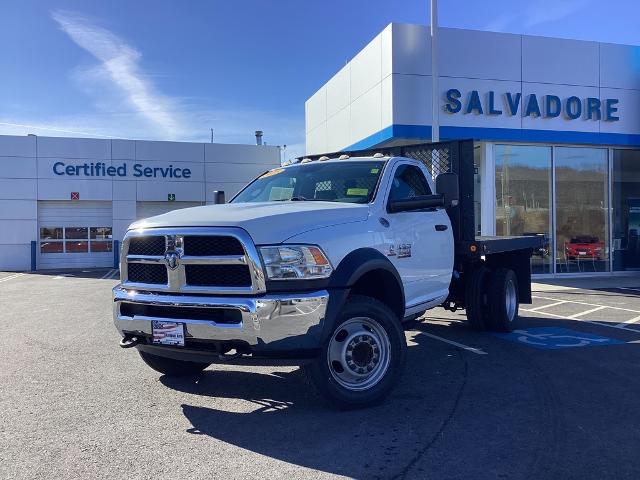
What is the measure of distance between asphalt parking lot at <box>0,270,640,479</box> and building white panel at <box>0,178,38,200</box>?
21.5m

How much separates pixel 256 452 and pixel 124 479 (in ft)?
2.88

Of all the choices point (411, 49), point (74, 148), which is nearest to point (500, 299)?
point (411, 49)

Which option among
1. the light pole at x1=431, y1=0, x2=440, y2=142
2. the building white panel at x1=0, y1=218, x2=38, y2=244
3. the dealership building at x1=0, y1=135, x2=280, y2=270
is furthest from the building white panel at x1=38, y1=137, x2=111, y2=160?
the light pole at x1=431, y1=0, x2=440, y2=142

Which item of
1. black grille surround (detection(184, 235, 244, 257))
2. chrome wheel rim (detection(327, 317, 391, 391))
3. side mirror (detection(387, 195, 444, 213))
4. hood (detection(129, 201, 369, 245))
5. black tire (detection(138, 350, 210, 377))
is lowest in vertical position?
black tire (detection(138, 350, 210, 377))

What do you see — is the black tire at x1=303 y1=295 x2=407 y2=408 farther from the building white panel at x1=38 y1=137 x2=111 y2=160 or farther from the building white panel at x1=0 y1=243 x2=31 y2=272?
the building white panel at x1=0 y1=243 x2=31 y2=272

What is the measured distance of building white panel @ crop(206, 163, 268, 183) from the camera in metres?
28.6

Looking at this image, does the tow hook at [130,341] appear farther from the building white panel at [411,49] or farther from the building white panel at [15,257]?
the building white panel at [15,257]

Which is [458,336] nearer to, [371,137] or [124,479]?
[124,479]

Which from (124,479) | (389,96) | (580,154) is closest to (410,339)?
(124,479)

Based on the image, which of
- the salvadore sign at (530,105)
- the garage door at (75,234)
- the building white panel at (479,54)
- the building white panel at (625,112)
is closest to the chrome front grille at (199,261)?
the salvadore sign at (530,105)

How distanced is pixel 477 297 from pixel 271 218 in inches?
185

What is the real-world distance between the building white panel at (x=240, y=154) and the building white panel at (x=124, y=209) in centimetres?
430

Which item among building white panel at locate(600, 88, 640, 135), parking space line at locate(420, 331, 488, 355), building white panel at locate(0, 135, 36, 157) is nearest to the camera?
parking space line at locate(420, 331, 488, 355)

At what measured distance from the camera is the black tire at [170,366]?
5.64 m
